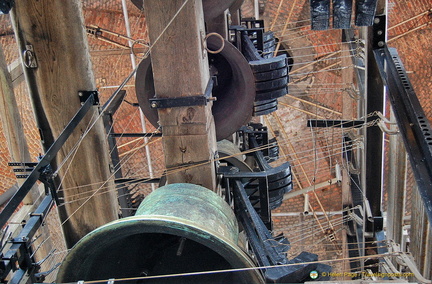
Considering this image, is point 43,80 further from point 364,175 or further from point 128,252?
point 364,175

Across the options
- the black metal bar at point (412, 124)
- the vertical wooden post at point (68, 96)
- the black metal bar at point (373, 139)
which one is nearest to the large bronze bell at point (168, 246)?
the vertical wooden post at point (68, 96)

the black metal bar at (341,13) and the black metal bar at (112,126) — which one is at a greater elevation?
the black metal bar at (341,13)

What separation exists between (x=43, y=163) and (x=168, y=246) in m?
0.95

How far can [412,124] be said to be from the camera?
3.23 meters

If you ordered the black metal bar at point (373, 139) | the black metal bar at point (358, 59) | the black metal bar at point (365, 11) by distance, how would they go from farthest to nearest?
the black metal bar at point (358, 59)
the black metal bar at point (373, 139)
the black metal bar at point (365, 11)

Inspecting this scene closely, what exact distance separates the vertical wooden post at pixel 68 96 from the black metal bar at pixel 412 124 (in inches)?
79.8

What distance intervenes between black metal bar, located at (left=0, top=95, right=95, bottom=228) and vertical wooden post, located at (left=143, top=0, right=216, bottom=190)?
0.52 meters

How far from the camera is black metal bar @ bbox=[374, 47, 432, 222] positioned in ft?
8.98

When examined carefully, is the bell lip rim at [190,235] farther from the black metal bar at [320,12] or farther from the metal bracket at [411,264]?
the black metal bar at [320,12]

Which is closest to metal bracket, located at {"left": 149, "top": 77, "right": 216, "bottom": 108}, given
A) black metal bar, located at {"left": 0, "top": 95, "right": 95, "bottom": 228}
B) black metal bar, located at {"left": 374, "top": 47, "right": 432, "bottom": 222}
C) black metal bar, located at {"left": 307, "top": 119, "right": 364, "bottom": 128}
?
black metal bar, located at {"left": 0, "top": 95, "right": 95, "bottom": 228}

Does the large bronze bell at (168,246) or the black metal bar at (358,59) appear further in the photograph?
the black metal bar at (358,59)

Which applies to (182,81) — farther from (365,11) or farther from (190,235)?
(365,11)

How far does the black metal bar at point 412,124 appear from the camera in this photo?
2736 millimetres

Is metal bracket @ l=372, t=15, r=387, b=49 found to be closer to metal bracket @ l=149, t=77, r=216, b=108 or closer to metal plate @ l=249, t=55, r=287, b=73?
metal plate @ l=249, t=55, r=287, b=73
